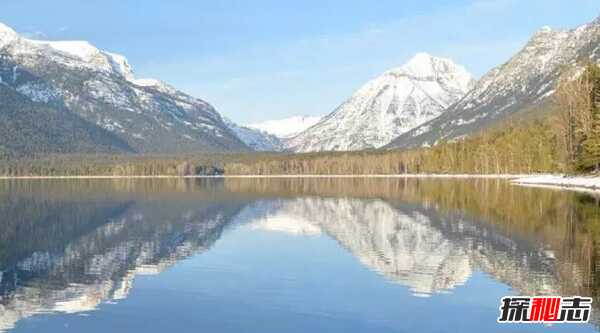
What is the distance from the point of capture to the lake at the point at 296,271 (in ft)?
98.0

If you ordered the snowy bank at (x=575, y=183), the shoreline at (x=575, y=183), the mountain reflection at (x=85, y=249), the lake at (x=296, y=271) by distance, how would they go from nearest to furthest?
1. the lake at (x=296, y=271)
2. the mountain reflection at (x=85, y=249)
3. the shoreline at (x=575, y=183)
4. the snowy bank at (x=575, y=183)

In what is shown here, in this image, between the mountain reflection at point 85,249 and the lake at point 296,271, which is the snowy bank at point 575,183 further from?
the mountain reflection at point 85,249

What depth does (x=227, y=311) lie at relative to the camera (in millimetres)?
31469

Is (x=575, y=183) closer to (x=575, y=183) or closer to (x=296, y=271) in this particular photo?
(x=575, y=183)

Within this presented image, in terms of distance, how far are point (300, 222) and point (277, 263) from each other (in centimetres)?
3092

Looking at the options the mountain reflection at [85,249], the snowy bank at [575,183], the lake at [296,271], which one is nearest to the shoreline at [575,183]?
the snowy bank at [575,183]

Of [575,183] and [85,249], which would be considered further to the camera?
[575,183]

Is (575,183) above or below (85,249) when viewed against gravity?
above

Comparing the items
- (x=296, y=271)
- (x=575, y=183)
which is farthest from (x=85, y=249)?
(x=575, y=183)

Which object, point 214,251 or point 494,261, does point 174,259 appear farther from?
point 494,261

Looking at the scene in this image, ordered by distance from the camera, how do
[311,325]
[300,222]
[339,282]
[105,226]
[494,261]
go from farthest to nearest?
[300,222]
[105,226]
[494,261]
[339,282]
[311,325]

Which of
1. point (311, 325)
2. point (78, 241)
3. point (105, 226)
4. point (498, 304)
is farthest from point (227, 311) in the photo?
point (105, 226)

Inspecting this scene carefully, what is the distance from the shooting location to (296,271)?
43.1 metres

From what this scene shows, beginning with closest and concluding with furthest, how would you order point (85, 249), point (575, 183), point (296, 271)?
1. point (296, 271)
2. point (85, 249)
3. point (575, 183)
